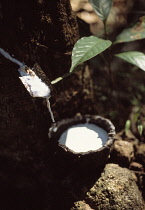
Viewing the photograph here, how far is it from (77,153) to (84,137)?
0.27m

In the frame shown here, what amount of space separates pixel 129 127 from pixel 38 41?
1.39 metres

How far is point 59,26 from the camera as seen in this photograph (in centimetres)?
167

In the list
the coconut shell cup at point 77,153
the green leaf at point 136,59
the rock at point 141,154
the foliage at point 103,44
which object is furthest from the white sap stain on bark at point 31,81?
the rock at point 141,154

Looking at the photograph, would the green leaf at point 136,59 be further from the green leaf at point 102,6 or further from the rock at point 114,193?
the rock at point 114,193

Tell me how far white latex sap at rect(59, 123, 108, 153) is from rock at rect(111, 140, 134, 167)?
218mm

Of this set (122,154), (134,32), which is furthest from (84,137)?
(134,32)

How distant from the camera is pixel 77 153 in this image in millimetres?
1627

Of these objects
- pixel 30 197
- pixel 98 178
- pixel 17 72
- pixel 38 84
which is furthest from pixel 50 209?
pixel 17 72

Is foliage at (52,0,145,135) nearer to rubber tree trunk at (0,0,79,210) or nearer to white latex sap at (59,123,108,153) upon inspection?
rubber tree trunk at (0,0,79,210)

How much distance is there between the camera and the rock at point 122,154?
1.94 metres

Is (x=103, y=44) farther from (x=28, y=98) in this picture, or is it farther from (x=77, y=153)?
(x=77, y=153)

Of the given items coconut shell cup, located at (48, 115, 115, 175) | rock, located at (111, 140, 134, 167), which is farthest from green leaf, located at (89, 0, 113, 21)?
rock, located at (111, 140, 134, 167)

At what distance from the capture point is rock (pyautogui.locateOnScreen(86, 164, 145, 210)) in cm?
170

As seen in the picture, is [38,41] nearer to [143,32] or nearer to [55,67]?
[55,67]
